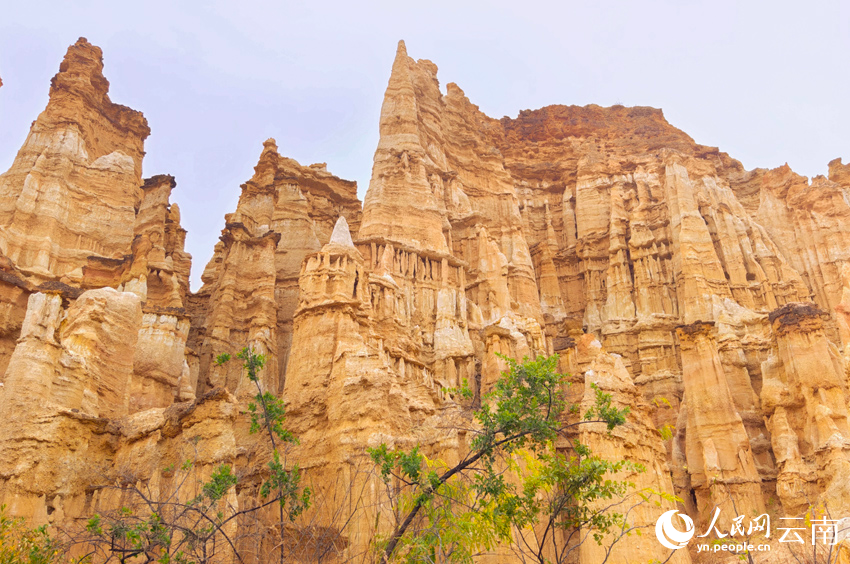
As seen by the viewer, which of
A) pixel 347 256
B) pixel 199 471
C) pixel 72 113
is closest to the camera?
pixel 199 471

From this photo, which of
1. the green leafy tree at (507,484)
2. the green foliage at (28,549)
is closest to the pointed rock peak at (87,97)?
the green foliage at (28,549)

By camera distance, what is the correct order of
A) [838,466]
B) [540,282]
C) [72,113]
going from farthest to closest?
[540,282]
[72,113]
[838,466]

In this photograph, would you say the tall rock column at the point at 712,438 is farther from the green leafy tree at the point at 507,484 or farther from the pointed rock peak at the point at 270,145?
the pointed rock peak at the point at 270,145

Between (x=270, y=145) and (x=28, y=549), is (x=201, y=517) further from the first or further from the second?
(x=270, y=145)

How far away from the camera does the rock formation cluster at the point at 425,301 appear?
1980 centimetres

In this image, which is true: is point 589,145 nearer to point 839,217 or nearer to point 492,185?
point 492,185

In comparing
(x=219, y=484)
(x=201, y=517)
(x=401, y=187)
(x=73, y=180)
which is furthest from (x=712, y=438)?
(x=73, y=180)

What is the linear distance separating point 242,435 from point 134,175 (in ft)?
85.3

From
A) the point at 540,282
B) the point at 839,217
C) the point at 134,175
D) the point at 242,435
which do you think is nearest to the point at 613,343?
the point at 540,282

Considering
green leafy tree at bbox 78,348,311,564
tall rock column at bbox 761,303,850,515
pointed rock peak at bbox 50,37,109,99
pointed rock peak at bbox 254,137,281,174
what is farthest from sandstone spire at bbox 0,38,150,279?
tall rock column at bbox 761,303,850,515

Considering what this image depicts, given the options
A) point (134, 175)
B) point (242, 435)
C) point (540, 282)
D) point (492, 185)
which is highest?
point (492, 185)

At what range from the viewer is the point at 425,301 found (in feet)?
126

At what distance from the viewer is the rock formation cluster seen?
19.8m

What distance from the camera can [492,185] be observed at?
52.6m
